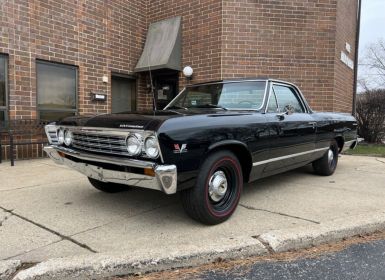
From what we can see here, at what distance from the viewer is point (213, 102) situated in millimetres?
4703

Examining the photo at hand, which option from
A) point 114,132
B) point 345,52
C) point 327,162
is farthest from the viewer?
point 345,52

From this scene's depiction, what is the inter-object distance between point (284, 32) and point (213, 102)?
238 inches

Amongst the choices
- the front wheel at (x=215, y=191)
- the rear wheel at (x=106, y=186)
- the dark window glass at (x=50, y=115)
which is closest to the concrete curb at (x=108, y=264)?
the front wheel at (x=215, y=191)

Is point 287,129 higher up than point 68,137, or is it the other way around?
point 287,129

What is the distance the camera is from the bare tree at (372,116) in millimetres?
12102

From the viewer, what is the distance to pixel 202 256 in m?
2.90

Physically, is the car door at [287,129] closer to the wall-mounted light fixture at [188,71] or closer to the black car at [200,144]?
the black car at [200,144]

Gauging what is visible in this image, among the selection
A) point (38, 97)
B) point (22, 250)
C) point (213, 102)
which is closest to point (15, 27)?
point (38, 97)

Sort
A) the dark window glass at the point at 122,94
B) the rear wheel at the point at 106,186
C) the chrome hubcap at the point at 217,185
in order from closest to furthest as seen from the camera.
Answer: the chrome hubcap at the point at 217,185
the rear wheel at the point at 106,186
the dark window glass at the point at 122,94

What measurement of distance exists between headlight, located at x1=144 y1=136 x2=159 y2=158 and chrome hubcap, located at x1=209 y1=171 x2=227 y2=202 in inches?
27.0

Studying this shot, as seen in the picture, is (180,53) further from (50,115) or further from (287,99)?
(287,99)

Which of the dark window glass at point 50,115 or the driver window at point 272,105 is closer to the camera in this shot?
the driver window at point 272,105

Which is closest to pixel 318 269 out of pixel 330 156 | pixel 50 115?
pixel 330 156

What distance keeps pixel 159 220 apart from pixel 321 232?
1581 millimetres
